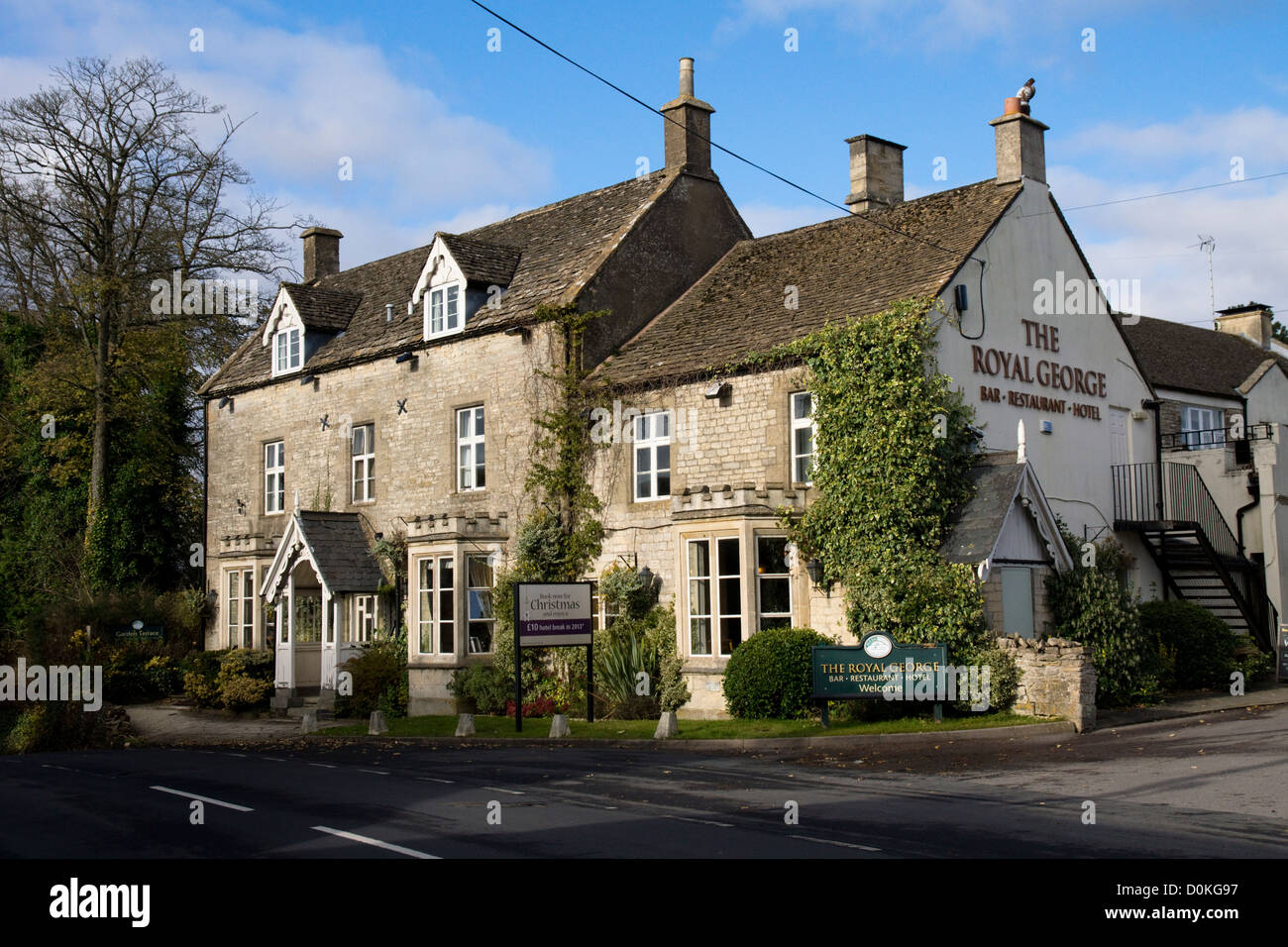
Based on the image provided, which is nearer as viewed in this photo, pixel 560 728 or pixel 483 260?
pixel 560 728

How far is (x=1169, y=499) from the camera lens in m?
27.1

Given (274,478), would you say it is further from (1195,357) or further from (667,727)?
(1195,357)

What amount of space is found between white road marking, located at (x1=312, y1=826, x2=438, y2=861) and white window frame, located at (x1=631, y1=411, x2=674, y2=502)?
13858 mm

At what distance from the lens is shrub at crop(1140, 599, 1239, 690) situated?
24562 mm

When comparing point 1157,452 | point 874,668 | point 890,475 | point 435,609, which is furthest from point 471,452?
point 1157,452

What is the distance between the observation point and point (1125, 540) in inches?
1044

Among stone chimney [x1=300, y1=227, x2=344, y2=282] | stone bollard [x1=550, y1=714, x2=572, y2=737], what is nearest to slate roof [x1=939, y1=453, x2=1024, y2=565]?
stone bollard [x1=550, y1=714, x2=572, y2=737]

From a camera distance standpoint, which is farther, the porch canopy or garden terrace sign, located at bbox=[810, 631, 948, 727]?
the porch canopy

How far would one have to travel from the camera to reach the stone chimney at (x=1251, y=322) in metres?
44.0

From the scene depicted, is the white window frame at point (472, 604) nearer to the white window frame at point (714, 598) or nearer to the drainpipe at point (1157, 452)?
the white window frame at point (714, 598)

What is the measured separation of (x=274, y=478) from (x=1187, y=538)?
22877 mm

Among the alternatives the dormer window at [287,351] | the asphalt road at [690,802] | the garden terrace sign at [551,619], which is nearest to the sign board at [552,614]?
the garden terrace sign at [551,619]

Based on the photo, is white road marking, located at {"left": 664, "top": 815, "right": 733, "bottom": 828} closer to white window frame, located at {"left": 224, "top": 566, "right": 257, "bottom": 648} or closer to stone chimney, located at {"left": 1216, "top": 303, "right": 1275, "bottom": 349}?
white window frame, located at {"left": 224, "top": 566, "right": 257, "bottom": 648}
